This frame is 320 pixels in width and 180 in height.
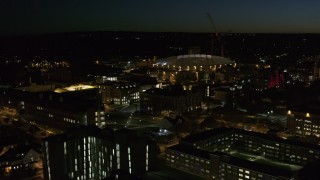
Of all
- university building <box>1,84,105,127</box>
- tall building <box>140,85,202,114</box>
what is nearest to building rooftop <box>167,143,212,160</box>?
university building <box>1,84,105,127</box>

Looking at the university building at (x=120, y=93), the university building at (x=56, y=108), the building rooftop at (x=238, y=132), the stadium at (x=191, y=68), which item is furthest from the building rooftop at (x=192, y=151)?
the stadium at (x=191, y=68)

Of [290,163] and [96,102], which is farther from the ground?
[96,102]

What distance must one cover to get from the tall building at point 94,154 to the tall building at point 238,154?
1159 millimetres

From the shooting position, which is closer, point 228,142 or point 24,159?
point 24,159

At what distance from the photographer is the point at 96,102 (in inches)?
514

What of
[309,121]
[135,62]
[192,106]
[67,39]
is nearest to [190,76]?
[192,106]

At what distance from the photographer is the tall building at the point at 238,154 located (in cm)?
771

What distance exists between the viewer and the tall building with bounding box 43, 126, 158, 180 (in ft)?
25.1

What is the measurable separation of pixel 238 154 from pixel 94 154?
157 inches

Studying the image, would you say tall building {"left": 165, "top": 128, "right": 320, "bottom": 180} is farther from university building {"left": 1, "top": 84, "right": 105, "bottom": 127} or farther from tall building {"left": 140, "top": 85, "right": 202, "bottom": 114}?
tall building {"left": 140, "top": 85, "right": 202, "bottom": 114}

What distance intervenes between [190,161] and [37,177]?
3.50 m

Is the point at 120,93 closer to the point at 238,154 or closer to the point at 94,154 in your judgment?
the point at 238,154

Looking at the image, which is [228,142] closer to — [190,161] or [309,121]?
[190,161]

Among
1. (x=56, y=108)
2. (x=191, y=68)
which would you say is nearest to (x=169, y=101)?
(x=56, y=108)
